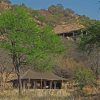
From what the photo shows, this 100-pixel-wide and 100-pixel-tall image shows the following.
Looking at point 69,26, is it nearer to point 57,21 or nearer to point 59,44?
point 59,44

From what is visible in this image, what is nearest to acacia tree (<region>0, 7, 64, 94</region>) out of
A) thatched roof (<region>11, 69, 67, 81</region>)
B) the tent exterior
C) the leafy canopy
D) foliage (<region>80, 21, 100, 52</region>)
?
the leafy canopy

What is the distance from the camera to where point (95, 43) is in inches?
950

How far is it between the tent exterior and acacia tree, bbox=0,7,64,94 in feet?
40.6

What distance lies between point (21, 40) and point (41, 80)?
18039 mm

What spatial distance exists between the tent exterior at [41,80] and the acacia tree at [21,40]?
40.6 feet

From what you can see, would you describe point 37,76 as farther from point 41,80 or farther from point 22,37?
point 22,37

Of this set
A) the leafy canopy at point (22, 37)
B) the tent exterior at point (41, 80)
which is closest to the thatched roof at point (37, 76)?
the tent exterior at point (41, 80)

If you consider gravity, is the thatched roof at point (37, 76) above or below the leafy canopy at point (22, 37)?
below

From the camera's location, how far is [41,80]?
201 feet

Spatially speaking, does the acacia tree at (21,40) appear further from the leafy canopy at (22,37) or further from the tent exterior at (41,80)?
the tent exterior at (41,80)

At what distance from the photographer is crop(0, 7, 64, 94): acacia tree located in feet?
144

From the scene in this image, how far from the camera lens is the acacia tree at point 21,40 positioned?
43.9m

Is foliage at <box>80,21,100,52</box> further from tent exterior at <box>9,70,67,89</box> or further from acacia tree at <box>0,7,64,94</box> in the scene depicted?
tent exterior at <box>9,70,67,89</box>

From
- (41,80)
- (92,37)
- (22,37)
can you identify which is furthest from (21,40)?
(92,37)
